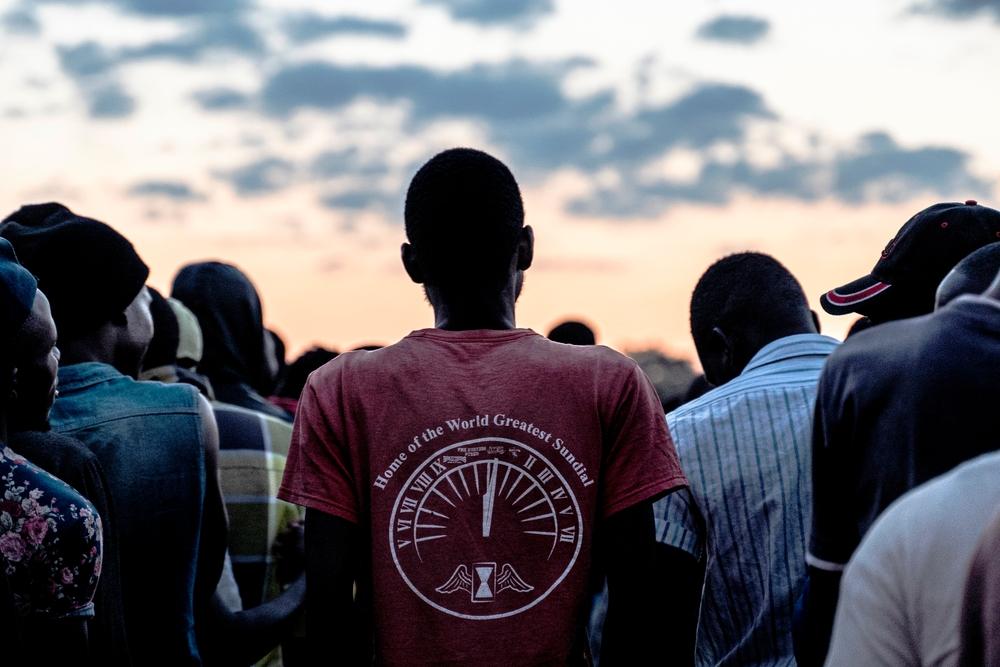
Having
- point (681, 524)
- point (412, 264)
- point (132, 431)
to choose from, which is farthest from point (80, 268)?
point (681, 524)

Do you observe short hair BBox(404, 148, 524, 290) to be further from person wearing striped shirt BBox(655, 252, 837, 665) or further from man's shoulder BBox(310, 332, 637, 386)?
person wearing striped shirt BBox(655, 252, 837, 665)

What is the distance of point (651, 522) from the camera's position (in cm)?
303

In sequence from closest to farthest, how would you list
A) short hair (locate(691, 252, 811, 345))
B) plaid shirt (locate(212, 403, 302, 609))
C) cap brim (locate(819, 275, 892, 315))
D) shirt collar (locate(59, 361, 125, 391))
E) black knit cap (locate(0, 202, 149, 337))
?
cap brim (locate(819, 275, 892, 315)), shirt collar (locate(59, 361, 125, 391)), black knit cap (locate(0, 202, 149, 337)), short hair (locate(691, 252, 811, 345)), plaid shirt (locate(212, 403, 302, 609))

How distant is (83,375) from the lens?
160 inches

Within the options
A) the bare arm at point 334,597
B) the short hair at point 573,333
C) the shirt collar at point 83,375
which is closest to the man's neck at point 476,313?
the bare arm at point 334,597

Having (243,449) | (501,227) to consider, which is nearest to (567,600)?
(501,227)

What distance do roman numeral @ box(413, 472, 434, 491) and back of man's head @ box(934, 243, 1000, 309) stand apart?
122 centimetres

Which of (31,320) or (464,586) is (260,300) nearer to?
(31,320)

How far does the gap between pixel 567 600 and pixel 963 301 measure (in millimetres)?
1065

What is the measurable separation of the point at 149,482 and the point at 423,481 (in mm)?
1423

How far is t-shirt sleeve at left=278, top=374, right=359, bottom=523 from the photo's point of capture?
118 inches

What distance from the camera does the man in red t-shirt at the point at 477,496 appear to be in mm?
2938

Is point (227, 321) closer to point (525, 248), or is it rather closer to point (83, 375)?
point (83, 375)

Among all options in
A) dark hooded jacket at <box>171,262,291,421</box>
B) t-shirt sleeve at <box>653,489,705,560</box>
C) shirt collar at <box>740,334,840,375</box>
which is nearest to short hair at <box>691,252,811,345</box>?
shirt collar at <box>740,334,840,375</box>
